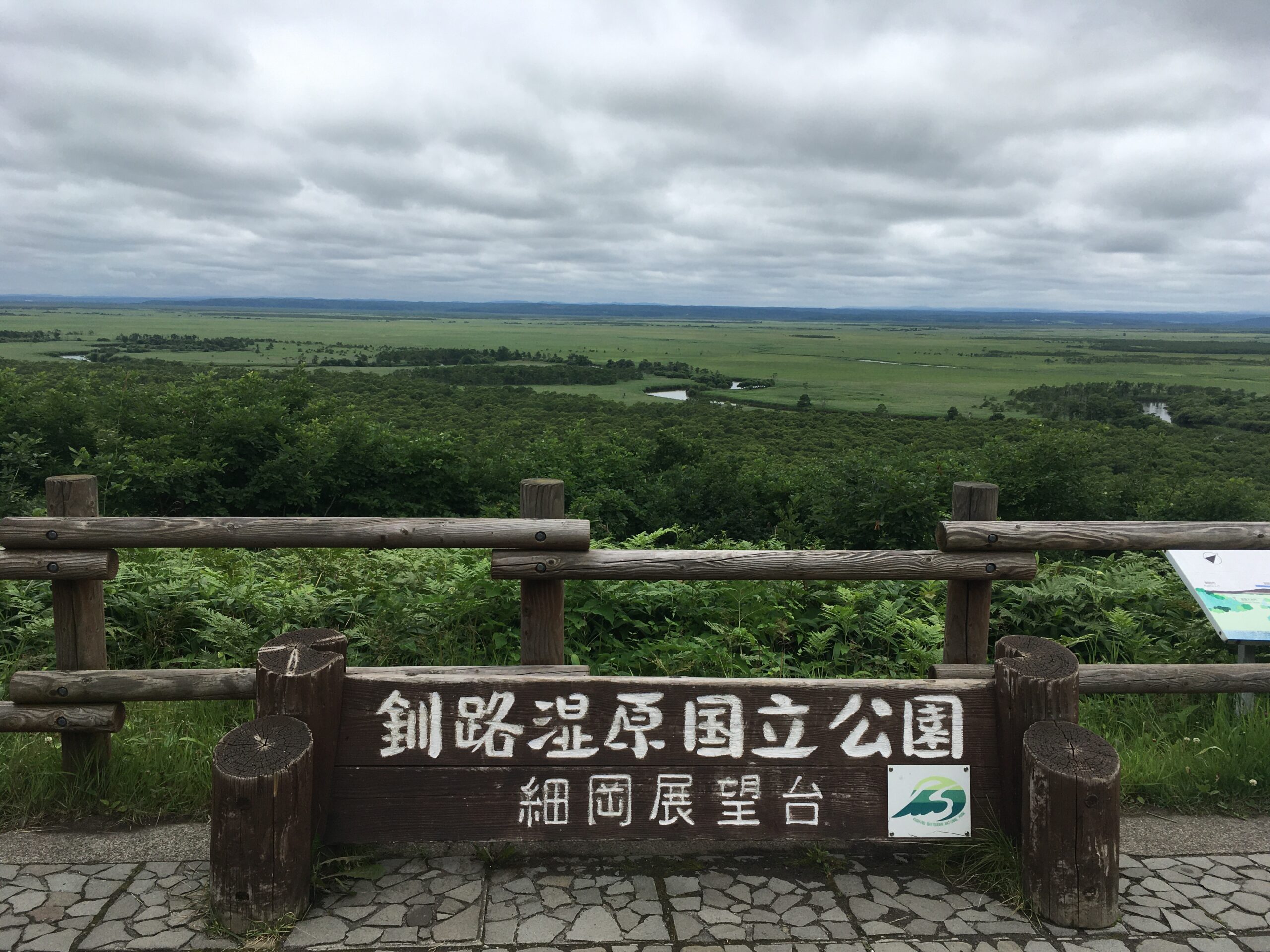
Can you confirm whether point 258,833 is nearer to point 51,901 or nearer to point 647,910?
point 51,901

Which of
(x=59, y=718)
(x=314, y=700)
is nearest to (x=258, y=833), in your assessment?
(x=314, y=700)

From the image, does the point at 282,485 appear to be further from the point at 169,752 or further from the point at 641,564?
the point at 641,564

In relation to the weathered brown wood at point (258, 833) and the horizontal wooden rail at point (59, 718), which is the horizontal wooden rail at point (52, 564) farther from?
the weathered brown wood at point (258, 833)

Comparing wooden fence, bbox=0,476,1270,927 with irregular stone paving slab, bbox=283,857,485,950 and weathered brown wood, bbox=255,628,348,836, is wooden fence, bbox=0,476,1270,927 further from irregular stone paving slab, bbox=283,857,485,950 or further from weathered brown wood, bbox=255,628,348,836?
irregular stone paving slab, bbox=283,857,485,950

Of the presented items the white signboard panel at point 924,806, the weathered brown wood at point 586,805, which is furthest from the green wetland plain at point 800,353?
the white signboard panel at point 924,806

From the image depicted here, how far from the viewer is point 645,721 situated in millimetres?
3156

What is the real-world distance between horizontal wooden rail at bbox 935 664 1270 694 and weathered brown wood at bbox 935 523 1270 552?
1.73 ft

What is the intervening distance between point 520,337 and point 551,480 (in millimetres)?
149231

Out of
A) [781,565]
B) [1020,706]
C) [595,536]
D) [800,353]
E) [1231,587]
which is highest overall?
[800,353]

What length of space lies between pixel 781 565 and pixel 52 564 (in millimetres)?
2840


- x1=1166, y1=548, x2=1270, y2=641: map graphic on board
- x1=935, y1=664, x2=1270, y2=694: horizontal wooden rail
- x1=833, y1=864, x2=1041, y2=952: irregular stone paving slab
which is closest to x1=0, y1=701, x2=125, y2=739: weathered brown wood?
x1=833, y1=864, x2=1041, y2=952: irregular stone paving slab

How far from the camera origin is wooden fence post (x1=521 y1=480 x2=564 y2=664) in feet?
12.0

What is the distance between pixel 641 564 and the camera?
11.9 feet

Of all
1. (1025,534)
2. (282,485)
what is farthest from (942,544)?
(282,485)
